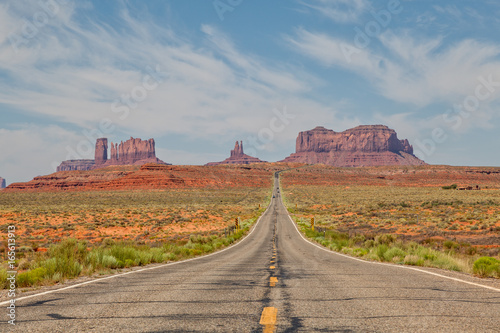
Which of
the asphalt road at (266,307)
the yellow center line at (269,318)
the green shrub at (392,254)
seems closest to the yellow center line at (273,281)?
the asphalt road at (266,307)

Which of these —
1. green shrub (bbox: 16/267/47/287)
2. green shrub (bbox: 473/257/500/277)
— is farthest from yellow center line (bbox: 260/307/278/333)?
green shrub (bbox: 473/257/500/277)

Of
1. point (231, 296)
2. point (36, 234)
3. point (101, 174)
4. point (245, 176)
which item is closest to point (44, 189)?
point (101, 174)

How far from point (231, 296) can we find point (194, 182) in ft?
407

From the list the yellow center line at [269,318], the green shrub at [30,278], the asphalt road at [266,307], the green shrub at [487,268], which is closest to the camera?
the yellow center line at [269,318]

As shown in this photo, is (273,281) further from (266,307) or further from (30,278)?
(30,278)

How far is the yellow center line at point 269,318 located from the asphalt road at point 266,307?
0.04ft

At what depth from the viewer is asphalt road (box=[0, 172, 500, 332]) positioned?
4219 millimetres

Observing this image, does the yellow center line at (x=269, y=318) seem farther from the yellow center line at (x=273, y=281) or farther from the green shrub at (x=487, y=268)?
the green shrub at (x=487, y=268)

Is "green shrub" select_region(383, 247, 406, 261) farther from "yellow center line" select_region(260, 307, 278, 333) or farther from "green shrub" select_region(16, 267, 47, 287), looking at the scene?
"green shrub" select_region(16, 267, 47, 287)

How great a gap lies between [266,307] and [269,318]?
25.7 inches

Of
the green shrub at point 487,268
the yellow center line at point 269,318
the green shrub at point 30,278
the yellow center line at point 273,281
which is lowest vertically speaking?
the green shrub at point 487,268

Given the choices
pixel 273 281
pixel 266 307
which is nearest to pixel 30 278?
pixel 273 281

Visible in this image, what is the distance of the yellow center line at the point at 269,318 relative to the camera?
161 inches

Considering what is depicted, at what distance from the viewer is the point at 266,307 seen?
5.14m
